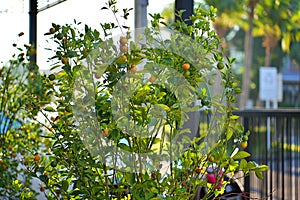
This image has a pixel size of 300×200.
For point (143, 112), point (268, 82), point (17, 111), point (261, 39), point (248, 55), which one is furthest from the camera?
point (261, 39)

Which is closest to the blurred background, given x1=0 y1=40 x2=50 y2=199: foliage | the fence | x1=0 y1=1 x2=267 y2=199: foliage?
the fence

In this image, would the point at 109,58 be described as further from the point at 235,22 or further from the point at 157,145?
the point at 235,22

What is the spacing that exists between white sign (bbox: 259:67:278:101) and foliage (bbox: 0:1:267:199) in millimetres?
14790

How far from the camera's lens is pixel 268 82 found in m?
16.5

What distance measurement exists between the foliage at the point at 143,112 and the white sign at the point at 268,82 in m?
14.8

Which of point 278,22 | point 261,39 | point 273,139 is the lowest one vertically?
point 273,139

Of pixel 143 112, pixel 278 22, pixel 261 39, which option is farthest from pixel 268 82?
pixel 143 112

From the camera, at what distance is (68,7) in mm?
2689

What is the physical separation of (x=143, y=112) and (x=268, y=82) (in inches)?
612

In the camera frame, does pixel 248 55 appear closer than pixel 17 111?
No

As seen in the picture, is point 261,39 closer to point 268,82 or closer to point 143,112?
point 268,82

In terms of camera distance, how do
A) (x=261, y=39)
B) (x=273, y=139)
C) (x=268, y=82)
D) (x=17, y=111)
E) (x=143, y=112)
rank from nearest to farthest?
(x=143, y=112)
(x=17, y=111)
(x=273, y=139)
(x=268, y=82)
(x=261, y=39)

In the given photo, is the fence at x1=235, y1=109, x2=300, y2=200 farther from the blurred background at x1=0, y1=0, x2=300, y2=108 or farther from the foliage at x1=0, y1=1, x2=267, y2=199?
the blurred background at x1=0, y1=0, x2=300, y2=108

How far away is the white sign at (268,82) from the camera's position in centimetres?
1619
